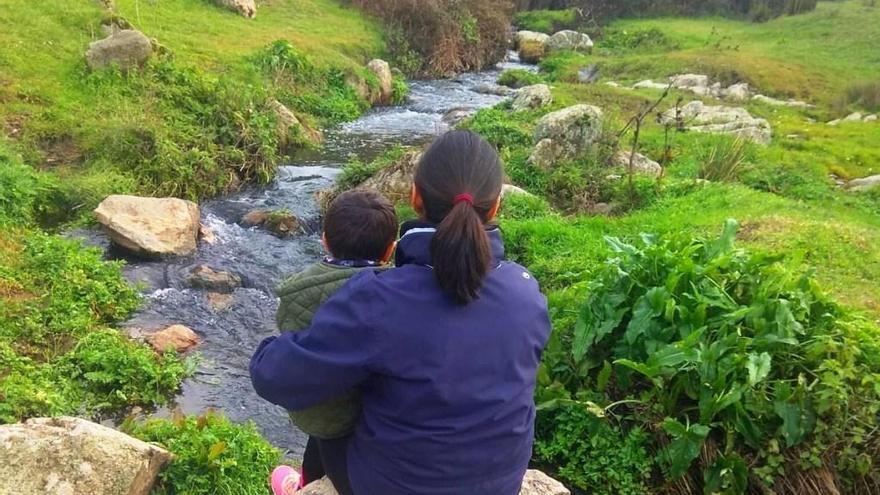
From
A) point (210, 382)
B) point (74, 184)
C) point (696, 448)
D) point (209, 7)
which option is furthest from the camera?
point (209, 7)

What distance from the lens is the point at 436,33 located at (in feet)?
92.4

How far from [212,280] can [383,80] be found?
574 inches

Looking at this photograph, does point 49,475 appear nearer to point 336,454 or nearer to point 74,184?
point 336,454

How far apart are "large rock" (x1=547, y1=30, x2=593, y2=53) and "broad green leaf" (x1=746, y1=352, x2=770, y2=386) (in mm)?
31772

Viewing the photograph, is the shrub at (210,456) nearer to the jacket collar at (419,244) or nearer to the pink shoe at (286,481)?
the pink shoe at (286,481)

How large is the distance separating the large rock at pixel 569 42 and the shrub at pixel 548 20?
10.5 feet

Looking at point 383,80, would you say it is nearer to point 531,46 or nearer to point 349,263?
point 531,46

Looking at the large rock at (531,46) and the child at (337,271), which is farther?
the large rock at (531,46)

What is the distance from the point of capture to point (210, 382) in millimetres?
7160

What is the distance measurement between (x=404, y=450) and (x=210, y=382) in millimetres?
5002

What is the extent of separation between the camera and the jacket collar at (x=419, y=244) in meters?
2.65

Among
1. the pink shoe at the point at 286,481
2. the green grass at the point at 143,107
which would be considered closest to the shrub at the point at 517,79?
the green grass at the point at 143,107

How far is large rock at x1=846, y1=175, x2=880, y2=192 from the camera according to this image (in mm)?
13194

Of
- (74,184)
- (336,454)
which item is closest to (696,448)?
(336,454)
